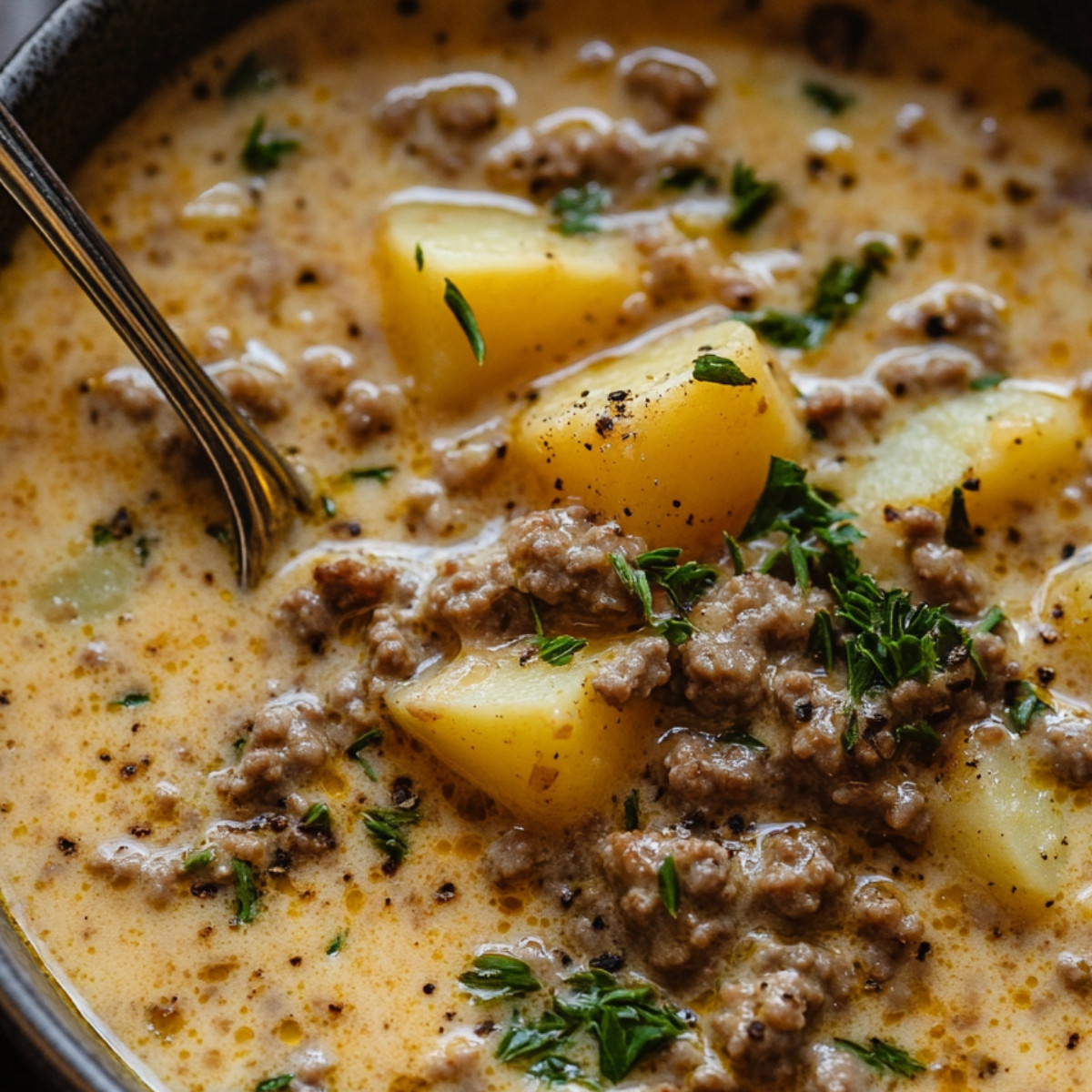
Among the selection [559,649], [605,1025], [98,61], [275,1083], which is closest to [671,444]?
[559,649]

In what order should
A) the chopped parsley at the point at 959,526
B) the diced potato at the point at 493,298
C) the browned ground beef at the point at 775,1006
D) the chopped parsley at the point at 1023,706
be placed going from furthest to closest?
the diced potato at the point at 493,298 → the chopped parsley at the point at 959,526 → the chopped parsley at the point at 1023,706 → the browned ground beef at the point at 775,1006

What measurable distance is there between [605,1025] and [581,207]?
7.18 feet

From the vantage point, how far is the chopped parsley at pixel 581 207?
3.98 m

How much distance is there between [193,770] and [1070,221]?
282 cm

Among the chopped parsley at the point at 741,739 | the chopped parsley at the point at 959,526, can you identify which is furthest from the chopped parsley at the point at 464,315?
the chopped parsley at the point at 959,526

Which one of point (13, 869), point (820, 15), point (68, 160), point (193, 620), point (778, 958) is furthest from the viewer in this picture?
point (820, 15)

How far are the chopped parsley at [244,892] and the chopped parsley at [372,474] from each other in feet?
3.34

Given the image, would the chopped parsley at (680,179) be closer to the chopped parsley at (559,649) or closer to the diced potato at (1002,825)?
the chopped parsley at (559,649)

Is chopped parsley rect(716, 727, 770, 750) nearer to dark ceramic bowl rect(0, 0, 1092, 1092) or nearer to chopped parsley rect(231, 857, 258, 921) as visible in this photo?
chopped parsley rect(231, 857, 258, 921)

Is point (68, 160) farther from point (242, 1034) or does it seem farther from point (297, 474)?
point (242, 1034)

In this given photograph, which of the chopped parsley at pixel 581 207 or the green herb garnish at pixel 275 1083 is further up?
the chopped parsley at pixel 581 207

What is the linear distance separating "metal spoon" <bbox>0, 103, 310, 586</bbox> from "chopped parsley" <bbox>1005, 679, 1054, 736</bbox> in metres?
1.81

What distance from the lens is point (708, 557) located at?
11.6 feet

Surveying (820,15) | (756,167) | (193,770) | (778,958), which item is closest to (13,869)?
(193,770)
